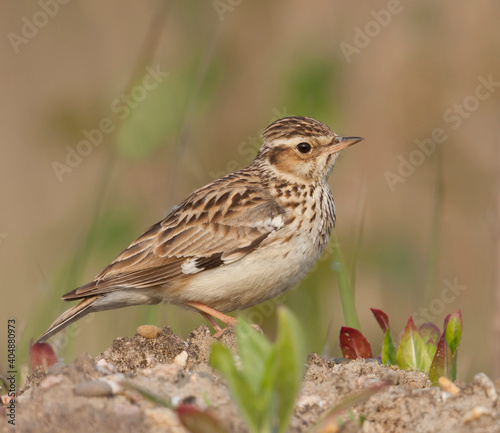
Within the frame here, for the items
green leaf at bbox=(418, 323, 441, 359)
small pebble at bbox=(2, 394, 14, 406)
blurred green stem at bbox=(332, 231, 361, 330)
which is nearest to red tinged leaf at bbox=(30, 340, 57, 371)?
small pebble at bbox=(2, 394, 14, 406)

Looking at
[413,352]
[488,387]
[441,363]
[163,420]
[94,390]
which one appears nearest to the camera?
[163,420]

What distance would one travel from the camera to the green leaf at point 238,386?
3.68 m

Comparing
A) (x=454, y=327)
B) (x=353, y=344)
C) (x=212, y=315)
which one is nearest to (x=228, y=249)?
(x=212, y=315)

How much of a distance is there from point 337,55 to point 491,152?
248cm

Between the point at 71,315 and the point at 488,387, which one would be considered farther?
the point at 71,315

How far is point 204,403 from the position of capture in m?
4.26

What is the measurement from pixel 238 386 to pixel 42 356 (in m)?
2.01

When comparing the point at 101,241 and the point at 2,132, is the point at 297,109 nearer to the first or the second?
the point at 101,241

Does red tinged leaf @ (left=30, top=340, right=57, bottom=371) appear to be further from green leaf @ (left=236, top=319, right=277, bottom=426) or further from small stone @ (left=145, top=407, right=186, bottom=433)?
green leaf @ (left=236, top=319, right=277, bottom=426)

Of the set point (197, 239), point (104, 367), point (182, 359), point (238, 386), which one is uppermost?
point (197, 239)

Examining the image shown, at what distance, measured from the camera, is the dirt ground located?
13.2 feet

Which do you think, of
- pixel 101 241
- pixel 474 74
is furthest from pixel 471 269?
pixel 101 241

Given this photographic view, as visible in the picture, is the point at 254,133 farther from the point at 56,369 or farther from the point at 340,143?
the point at 56,369

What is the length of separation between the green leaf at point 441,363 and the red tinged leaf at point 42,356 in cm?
210
